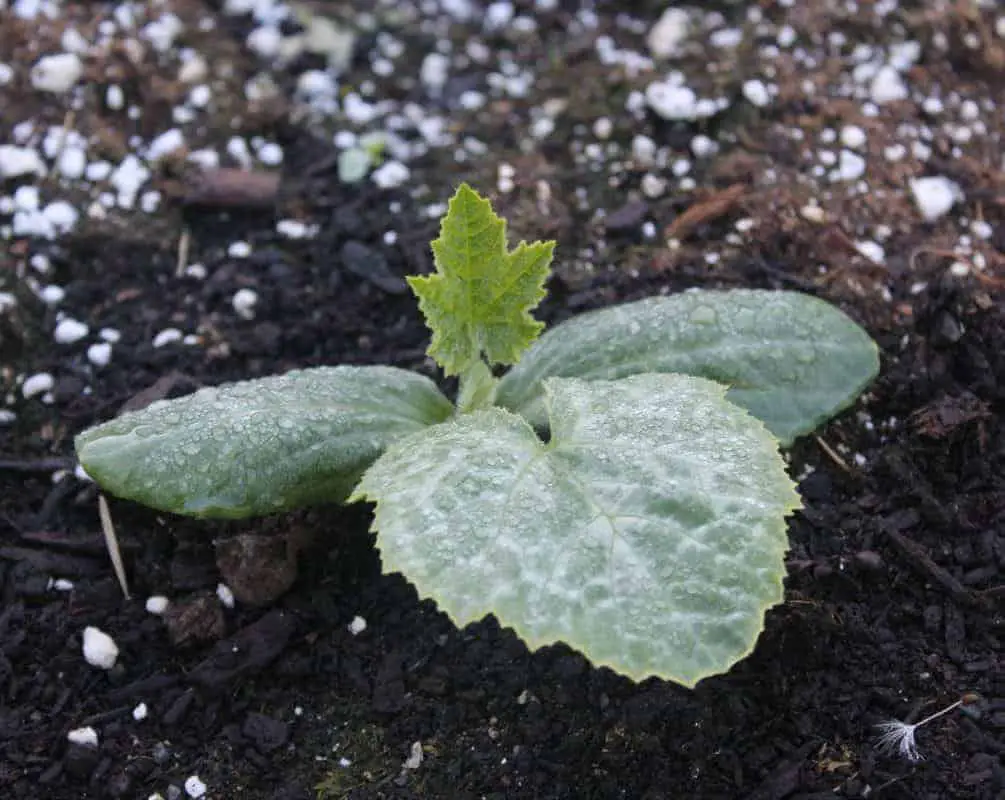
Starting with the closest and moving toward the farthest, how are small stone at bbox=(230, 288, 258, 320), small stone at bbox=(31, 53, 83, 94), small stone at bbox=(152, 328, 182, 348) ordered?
small stone at bbox=(152, 328, 182, 348) → small stone at bbox=(230, 288, 258, 320) → small stone at bbox=(31, 53, 83, 94)

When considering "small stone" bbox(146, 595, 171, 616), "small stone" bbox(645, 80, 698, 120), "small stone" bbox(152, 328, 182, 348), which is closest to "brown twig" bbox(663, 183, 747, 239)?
"small stone" bbox(645, 80, 698, 120)

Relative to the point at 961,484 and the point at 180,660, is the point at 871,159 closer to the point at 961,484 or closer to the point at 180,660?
the point at 961,484

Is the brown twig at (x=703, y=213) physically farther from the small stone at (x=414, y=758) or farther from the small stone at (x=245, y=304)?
the small stone at (x=414, y=758)

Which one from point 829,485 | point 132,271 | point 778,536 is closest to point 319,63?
point 132,271

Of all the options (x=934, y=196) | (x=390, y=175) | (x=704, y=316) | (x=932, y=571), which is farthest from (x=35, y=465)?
(x=934, y=196)

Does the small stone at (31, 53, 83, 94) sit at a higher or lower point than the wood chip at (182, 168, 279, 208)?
higher

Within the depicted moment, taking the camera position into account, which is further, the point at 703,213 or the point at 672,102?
the point at 672,102

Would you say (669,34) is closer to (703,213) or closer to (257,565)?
(703,213)

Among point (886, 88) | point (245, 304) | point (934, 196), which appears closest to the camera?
point (245, 304)

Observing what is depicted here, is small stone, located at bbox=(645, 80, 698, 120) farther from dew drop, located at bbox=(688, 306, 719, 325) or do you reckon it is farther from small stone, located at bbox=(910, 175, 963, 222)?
dew drop, located at bbox=(688, 306, 719, 325)
